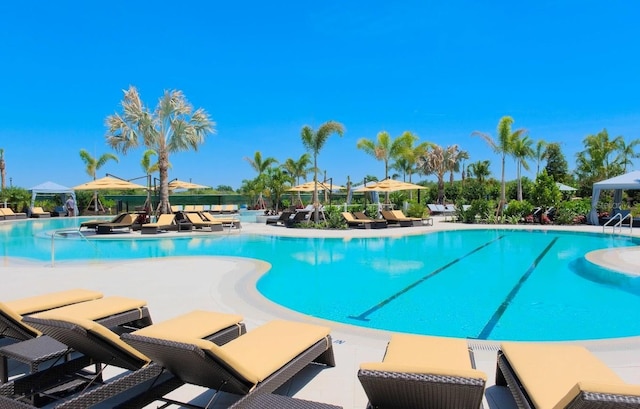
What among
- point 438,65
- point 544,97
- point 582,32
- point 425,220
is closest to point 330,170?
point 425,220

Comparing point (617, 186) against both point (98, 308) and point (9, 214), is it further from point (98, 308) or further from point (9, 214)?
point (9, 214)

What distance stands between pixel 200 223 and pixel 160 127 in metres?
5.32

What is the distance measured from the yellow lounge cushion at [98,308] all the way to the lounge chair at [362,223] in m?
14.7

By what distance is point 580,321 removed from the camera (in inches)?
229

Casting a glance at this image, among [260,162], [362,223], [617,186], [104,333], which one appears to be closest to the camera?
[104,333]

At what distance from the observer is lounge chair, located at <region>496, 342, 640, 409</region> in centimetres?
159

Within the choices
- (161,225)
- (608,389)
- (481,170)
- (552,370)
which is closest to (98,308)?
(552,370)

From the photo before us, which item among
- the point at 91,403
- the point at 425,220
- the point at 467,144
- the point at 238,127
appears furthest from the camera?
the point at 467,144

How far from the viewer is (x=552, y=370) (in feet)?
8.38

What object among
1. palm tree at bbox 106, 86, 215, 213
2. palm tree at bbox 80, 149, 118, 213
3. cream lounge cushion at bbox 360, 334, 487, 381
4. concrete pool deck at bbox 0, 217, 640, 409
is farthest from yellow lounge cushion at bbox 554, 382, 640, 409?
palm tree at bbox 80, 149, 118, 213

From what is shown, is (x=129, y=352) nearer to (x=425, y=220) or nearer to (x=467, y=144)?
(x=425, y=220)

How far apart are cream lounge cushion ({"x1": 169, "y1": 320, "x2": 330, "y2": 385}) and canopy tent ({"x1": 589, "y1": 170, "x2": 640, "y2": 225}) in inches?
772

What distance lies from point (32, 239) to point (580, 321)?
56.0ft

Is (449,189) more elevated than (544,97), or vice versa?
(544,97)
